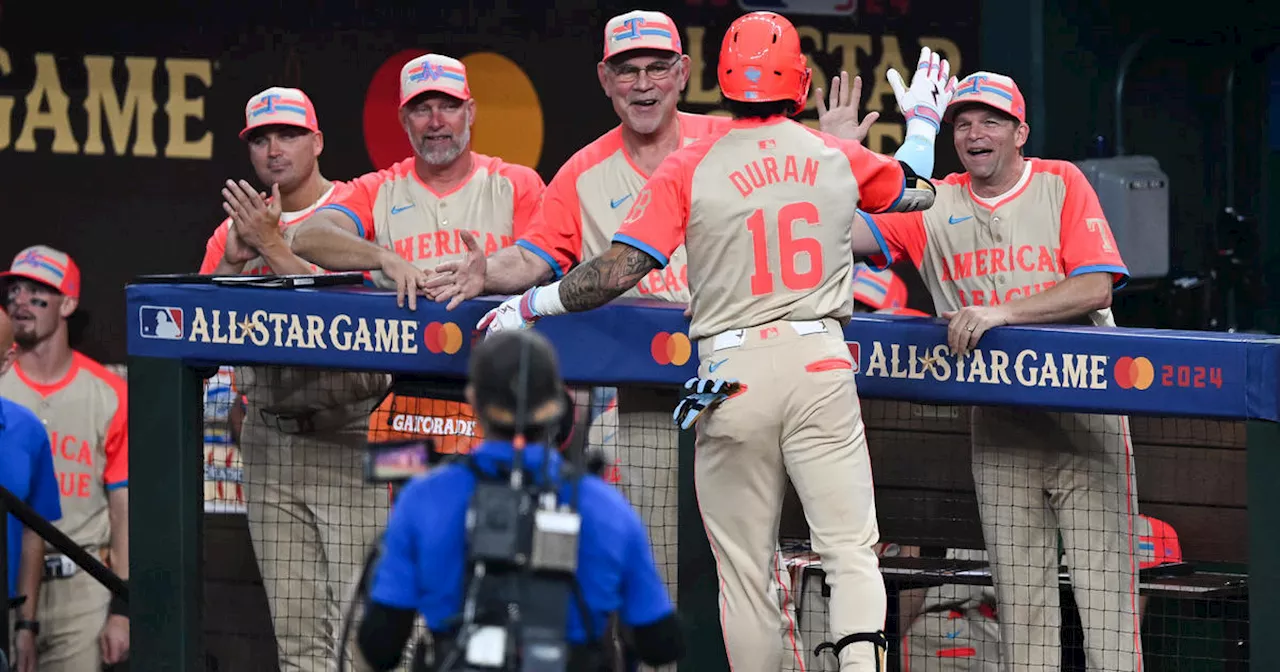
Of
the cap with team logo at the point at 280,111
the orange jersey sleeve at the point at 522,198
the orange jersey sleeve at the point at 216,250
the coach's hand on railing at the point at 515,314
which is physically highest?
the cap with team logo at the point at 280,111

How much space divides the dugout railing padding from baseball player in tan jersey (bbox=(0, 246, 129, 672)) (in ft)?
4.43

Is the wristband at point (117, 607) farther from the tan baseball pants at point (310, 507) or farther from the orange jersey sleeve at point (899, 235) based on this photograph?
the orange jersey sleeve at point (899, 235)

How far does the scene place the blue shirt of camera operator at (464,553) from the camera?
11.0 feet

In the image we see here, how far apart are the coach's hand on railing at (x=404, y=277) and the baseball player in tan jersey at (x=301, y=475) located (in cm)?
38

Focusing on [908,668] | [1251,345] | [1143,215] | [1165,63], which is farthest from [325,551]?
[1165,63]

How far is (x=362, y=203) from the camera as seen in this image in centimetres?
580

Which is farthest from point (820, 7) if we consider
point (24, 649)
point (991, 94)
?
point (24, 649)

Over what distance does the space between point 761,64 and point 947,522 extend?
1602 mm

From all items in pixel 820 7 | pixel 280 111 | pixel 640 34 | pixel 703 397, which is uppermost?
pixel 820 7

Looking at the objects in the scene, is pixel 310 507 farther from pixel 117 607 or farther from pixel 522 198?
pixel 117 607

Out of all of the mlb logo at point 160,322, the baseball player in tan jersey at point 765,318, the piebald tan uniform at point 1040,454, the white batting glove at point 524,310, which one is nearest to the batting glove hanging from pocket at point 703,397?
the baseball player in tan jersey at point 765,318

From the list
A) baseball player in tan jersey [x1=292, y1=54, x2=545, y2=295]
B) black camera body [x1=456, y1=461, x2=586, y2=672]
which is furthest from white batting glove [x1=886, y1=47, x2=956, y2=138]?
Answer: black camera body [x1=456, y1=461, x2=586, y2=672]

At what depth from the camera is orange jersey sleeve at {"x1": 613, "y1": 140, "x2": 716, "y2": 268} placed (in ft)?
14.9

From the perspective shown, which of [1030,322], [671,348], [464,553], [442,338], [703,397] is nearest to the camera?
[464,553]
